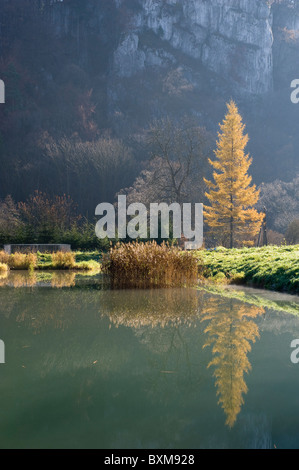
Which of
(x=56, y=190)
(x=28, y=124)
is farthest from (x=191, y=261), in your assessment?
(x=28, y=124)

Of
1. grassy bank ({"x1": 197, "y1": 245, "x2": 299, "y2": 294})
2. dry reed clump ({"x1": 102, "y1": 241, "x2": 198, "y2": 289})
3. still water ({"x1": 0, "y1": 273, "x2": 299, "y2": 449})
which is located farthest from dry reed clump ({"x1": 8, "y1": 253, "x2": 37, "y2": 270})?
still water ({"x1": 0, "y1": 273, "x2": 299, "y2": 449})

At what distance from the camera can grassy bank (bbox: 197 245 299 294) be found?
8.38 metres

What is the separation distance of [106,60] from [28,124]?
13.0 metres

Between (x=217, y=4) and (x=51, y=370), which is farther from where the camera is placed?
(x=217, y=4)

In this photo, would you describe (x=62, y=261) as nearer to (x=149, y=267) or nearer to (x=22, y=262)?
(x=22, y=262)

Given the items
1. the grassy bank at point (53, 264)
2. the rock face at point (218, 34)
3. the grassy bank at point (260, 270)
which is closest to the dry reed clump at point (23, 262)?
the grassy bank at point (53, 264)

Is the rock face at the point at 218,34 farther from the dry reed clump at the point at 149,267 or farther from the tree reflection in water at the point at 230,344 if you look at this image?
the tree reflection in water at the point at 230,344

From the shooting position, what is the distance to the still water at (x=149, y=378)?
236 centimetres

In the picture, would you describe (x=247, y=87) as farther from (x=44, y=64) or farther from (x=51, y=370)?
(x=51, y=370)

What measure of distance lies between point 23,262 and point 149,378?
A: 11.3m

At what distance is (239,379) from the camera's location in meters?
3.17

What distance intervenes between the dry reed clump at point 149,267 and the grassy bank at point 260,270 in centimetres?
129

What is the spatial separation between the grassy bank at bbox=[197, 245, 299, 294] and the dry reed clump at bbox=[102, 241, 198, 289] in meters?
1.29
